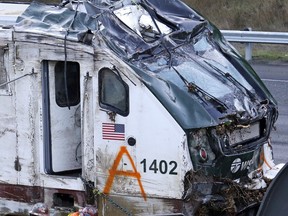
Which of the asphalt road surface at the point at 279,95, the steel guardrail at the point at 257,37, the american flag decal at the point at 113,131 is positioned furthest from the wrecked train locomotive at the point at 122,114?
the steel guardrail at the point at 257,37

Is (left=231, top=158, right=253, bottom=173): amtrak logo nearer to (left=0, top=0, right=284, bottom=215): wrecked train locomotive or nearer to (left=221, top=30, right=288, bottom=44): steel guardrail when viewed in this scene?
(left=0, top=0, right=284, bottom=215): wrecked train locomotive

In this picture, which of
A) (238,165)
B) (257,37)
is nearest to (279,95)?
(257,37)

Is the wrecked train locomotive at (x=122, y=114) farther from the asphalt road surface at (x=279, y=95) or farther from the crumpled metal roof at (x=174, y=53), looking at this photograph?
the asphalt road surface at (x=279, y=95)

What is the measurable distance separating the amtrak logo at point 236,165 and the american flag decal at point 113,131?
103 centimetres

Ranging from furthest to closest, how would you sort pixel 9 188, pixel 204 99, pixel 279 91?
pixel 279 91 < pixel 9 188 < pixel 204 99

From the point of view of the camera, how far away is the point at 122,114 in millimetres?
8922

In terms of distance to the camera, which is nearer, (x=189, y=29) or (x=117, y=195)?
(x=117, y=195)

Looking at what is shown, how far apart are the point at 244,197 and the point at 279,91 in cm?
798

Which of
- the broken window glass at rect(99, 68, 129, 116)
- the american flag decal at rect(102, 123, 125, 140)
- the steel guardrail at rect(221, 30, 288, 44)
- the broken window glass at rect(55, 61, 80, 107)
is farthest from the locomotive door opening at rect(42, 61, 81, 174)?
the steel guardrail at rect(221, 30, 288, 44)

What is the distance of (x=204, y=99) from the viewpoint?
8945mm

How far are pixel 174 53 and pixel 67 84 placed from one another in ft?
3.51

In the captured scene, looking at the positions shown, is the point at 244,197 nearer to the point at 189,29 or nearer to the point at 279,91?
the point at 189,29

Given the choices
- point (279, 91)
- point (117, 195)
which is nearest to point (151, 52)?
point (117, 195)

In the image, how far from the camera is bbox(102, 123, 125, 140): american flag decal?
8.91 meters
